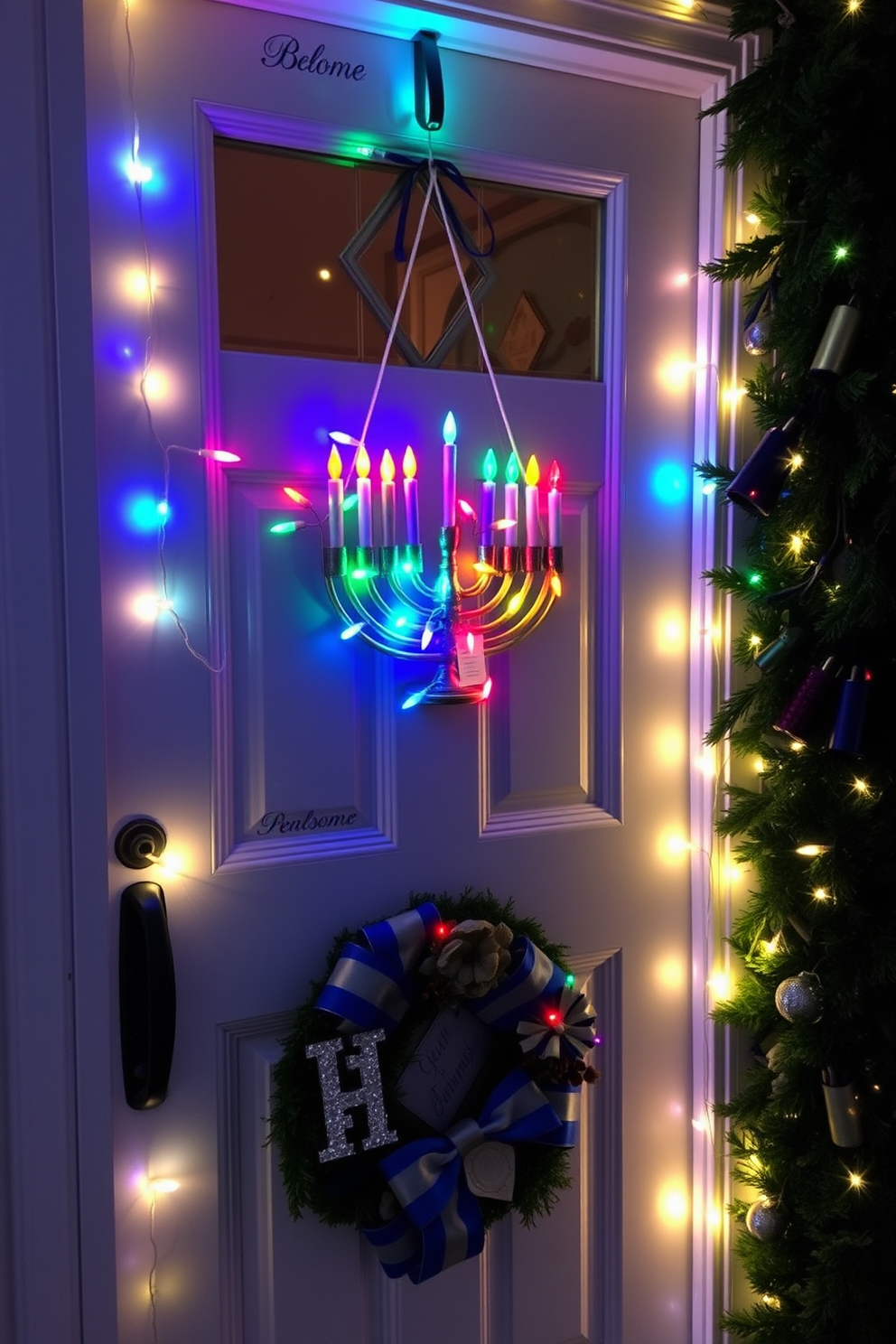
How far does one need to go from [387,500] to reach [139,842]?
20.3 inches

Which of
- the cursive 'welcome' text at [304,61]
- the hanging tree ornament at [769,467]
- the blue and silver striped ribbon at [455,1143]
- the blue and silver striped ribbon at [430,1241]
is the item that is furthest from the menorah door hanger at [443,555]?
the blue and silver striped ribbon at [430,1241]

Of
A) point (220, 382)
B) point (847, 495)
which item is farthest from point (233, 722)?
point (847, 495)

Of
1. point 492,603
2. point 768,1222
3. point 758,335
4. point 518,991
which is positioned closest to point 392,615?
point 492,603

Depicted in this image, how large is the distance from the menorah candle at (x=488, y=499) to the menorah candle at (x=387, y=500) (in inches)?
5.4

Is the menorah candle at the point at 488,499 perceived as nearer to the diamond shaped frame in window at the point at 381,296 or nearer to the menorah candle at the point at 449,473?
the menorah candle at the point at 449,473

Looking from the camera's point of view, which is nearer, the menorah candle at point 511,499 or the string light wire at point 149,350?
the string light wire at point 149,350

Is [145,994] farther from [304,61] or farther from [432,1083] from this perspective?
[304,61]

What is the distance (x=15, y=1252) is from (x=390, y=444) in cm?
108

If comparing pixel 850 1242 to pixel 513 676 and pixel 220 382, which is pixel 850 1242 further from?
pixel 220 382

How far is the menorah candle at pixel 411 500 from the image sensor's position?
3.96ft

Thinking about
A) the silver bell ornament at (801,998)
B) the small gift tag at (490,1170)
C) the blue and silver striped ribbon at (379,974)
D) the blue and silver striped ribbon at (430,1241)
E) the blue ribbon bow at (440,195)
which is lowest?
the blue and silver striped ribbon at (430,1241)

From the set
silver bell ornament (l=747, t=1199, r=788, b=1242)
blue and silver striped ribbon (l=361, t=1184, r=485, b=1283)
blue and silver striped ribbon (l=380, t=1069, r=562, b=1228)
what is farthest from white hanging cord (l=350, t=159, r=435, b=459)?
silver bell ornament (l=747, t=1199, r=788, b=1242)

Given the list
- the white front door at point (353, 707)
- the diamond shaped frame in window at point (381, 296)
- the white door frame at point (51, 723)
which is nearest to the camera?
the white door frame at point (51, 723)

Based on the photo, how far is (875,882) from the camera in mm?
1285
